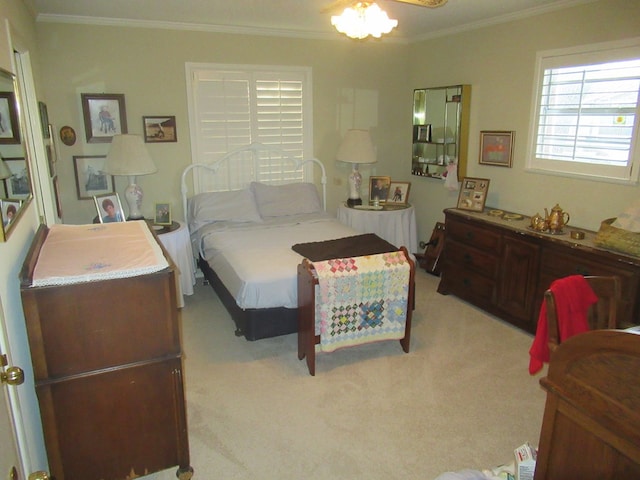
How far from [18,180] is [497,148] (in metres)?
3.68

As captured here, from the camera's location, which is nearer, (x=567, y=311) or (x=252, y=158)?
(x=567, y=311)

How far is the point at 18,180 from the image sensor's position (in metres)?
1.84

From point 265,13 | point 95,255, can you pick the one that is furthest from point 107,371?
point 265,13

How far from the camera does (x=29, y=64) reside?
3.05m

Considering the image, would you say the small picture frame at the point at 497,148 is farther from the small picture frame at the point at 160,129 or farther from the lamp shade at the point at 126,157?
the lamp shade at the point at 126,157

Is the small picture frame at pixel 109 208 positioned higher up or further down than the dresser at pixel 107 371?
higher up

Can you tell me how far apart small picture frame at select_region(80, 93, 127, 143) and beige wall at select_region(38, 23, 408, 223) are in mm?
52

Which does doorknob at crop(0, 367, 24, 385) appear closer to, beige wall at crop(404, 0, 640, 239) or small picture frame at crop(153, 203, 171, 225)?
small picture frame at crop(153, 203, 171, 225)

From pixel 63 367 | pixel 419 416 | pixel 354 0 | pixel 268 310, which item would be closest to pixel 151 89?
pixel 268 310

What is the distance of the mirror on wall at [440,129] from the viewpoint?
176 inches

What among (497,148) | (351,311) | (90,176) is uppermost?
(497,148)

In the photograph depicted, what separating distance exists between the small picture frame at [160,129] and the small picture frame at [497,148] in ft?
9.36

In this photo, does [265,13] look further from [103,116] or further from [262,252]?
[262,252]

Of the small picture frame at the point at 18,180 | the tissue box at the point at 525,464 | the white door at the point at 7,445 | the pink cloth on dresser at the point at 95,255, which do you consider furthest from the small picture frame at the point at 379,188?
the white door at the point at 7,445
